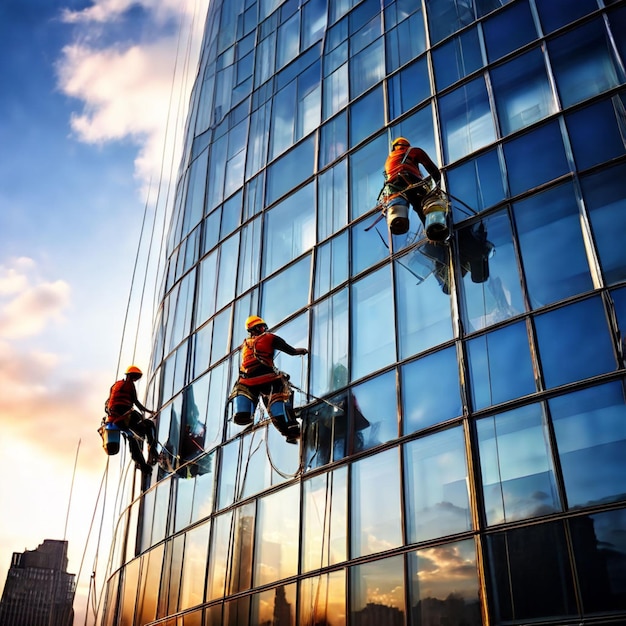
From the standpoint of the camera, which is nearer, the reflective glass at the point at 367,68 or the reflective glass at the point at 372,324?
the reflective glass at the point at 372,324

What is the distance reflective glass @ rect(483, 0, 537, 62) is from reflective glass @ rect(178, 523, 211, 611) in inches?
475

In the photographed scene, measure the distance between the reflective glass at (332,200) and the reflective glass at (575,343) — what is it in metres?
6.53

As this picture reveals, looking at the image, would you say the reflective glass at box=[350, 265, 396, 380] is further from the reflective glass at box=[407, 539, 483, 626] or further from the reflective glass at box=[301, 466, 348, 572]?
the reflective glass at box=[407, 539, 483, 626]

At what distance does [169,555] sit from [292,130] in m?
11.5

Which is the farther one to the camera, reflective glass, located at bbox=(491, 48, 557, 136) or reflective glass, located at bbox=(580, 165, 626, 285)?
reflective glass, located at bbox=(491, 48, 557, 136)

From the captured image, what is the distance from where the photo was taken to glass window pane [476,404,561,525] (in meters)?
10.9

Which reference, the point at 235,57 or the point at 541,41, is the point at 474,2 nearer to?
the point at 541,41

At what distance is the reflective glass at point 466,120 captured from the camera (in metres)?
15.0

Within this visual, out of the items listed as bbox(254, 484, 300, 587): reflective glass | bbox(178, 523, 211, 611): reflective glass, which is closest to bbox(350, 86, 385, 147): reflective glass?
bbox(254, 484, 300, 587): reflective glass

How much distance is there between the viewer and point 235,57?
2609cm

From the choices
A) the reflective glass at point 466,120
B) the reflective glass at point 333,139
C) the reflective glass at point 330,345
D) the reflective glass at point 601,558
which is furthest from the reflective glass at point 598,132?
the reflective glass at point 333,139

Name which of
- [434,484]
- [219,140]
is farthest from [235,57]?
[434,484]

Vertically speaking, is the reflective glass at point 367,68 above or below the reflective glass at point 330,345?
above

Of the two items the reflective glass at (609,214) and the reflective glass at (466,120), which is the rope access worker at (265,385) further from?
the reflective glass at (609,214)
